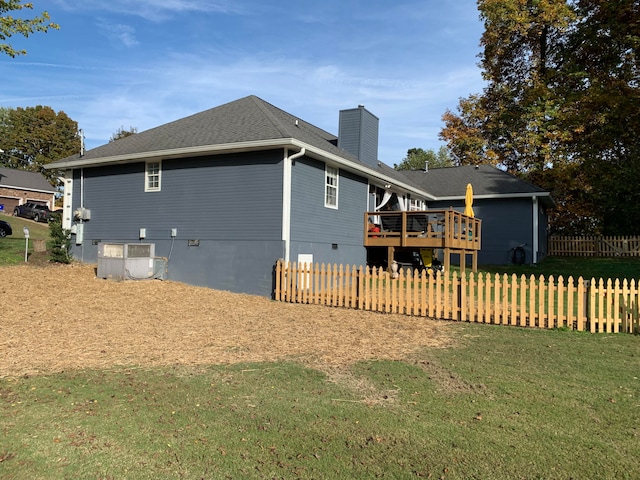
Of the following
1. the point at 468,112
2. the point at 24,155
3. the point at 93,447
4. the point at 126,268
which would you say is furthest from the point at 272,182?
the point at 24,155

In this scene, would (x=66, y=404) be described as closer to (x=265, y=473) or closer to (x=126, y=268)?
(x=265, y=473)

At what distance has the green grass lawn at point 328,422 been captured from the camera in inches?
138

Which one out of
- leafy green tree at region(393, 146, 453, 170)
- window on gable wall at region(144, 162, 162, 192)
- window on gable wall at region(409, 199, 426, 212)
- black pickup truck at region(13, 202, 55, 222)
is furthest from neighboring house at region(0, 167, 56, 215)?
leafy green tree at region(393, 146, 453, 170)

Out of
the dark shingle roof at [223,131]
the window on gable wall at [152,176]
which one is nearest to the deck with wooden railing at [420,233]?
the dark shingle roof at [223,131]

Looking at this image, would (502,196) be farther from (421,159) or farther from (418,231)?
(421,159)

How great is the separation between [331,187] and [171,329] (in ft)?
27.1

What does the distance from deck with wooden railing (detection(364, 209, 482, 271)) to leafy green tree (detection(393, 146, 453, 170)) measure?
2151 inches

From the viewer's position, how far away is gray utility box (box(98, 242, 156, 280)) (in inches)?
543

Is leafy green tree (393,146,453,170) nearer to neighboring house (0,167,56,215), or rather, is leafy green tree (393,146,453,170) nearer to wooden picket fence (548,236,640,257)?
wooden picket fence (548,236,640,257)

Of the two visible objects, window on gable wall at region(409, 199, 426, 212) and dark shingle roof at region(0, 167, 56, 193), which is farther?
dark shingle roof at region(0, 167, 56, 193)

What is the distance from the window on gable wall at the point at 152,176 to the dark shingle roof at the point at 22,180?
36.8 meters

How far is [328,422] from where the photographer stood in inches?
172

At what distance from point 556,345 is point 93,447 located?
23.3 ft

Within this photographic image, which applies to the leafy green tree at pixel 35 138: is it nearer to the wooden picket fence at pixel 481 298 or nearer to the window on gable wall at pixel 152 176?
the window on gable wall at pixel 152 176
